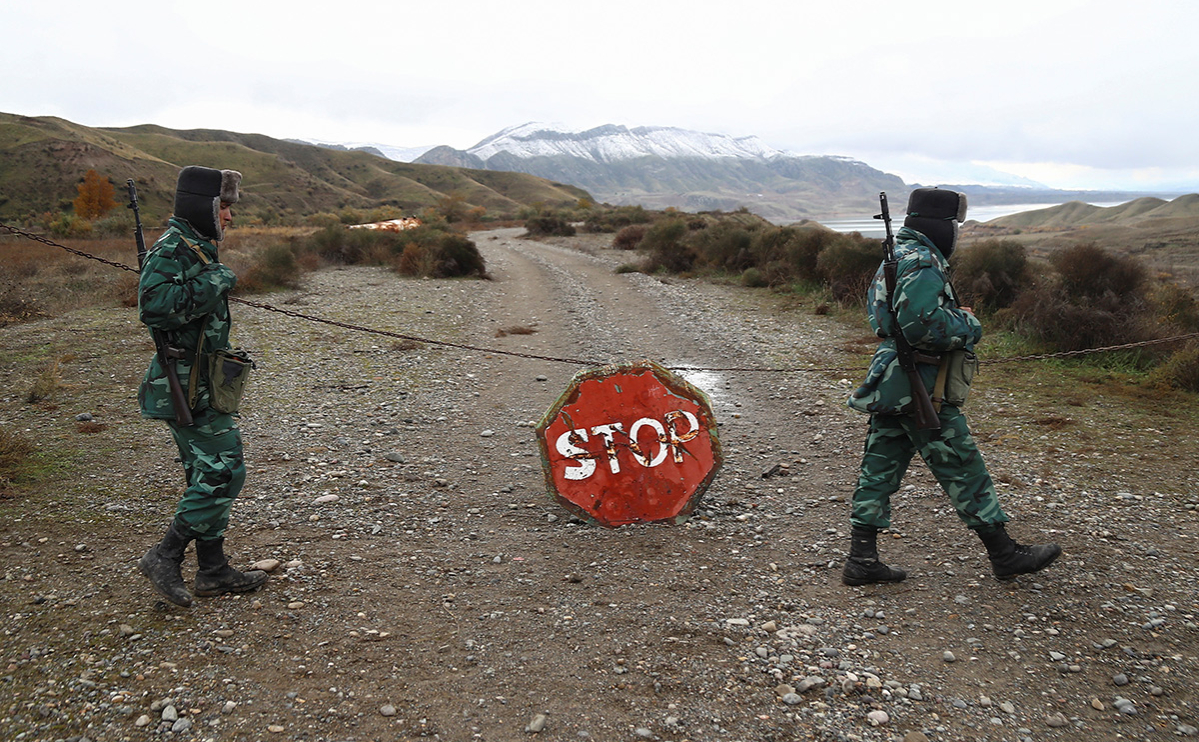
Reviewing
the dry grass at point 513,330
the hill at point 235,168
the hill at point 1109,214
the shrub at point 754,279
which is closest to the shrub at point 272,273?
the dry grass at point 513,330

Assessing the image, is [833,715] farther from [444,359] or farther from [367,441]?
[444,359]

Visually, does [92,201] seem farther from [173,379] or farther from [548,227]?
[173,379]

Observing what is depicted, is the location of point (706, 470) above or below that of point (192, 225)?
below

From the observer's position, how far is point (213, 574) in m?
4.07

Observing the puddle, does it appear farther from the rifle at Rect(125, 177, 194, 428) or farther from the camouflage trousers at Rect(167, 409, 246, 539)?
the rifle at Rect(125, 177, 194, 428)

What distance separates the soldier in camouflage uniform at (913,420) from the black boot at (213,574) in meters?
3.47

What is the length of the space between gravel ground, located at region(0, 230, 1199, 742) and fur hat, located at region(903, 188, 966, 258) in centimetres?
195

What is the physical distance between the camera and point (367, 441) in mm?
7188

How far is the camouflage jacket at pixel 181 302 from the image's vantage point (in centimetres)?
378

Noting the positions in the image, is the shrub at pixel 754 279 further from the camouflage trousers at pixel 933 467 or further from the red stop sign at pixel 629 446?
the camouflage trousers at pixel 933 467

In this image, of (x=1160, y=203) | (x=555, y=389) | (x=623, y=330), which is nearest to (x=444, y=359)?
(x=555, y=389)

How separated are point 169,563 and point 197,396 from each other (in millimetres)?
934

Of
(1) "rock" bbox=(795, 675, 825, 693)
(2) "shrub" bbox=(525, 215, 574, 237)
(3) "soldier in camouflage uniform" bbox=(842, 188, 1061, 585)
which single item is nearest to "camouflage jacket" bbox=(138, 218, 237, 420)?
(1) "rock" bbox=(795, 675, 825, 693)

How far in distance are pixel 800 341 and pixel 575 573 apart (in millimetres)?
8222
